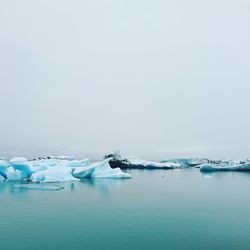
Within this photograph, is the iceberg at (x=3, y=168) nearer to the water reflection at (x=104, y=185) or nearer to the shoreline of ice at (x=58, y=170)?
the shoreline of ice at (x=58, y=170)

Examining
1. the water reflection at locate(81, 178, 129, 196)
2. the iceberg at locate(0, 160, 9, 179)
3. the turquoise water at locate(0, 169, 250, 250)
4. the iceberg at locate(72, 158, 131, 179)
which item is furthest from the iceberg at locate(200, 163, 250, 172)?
the iceberg at locate(0, 160, 9, 179)

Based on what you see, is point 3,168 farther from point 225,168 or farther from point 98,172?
point 225,168

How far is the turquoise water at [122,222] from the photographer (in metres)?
8.21

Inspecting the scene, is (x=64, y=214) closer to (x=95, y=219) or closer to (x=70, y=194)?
(x=95, y=219)

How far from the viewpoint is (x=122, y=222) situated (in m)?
10.4

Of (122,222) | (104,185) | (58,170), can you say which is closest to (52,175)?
(58,170)

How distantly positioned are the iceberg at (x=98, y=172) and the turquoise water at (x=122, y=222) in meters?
10.0

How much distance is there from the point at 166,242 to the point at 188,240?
0.64 m

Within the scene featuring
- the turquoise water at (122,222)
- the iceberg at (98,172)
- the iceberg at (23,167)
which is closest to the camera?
the turquoise water at (122,222)

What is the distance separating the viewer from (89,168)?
2614cm

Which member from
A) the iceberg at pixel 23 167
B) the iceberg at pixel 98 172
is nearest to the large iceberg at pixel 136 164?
the iceberg at pixel 98 172

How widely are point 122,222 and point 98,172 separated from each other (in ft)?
54.8

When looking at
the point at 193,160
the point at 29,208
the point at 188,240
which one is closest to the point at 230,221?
the point at 188,240

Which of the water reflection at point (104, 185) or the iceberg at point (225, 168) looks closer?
the water reflection at point (104, 185)
